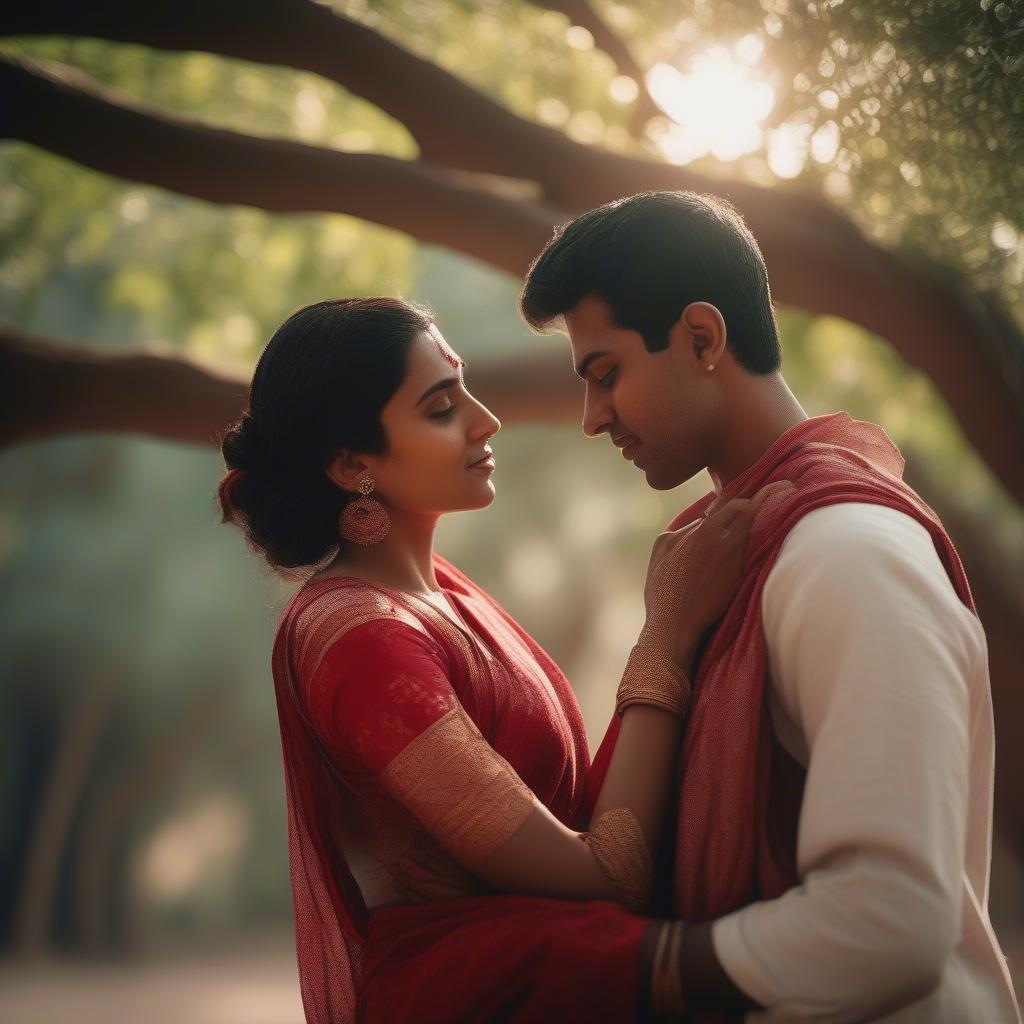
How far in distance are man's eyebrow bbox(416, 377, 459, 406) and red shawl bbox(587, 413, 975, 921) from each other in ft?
2.21

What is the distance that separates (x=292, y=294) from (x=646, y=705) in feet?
23.9

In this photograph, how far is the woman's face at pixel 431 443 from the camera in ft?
7.57

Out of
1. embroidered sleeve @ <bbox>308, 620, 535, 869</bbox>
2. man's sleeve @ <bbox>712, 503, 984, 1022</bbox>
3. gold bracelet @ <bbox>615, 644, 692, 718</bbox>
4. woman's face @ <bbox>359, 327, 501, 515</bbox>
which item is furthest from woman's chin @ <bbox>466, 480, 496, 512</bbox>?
man's sleeve @ <bbox>712, 503, 984, 1022</bbox>

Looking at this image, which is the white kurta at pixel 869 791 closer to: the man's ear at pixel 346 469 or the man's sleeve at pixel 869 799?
the man's sleeve at pixel 869 799

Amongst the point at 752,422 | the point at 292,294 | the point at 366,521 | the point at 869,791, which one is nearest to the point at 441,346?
the point at 366,521

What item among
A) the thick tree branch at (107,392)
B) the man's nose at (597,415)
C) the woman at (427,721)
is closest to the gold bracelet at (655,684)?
the woman at (427,721)

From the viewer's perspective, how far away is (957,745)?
160 centimetres

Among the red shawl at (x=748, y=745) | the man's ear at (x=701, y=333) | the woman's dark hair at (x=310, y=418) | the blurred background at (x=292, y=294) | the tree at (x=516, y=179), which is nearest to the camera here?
the red shawl at (x=748, y=745)

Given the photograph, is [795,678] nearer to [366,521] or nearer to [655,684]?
[655,684]

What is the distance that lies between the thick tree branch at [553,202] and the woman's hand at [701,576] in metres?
2.38

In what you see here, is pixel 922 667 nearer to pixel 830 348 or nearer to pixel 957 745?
pixel 957 745

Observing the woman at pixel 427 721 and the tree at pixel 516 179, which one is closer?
the woman at pixel 427 721

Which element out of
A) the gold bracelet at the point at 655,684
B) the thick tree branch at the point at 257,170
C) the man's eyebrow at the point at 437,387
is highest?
the thick tree branch at the point at 257,170

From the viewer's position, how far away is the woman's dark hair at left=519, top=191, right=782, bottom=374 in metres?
2.08
